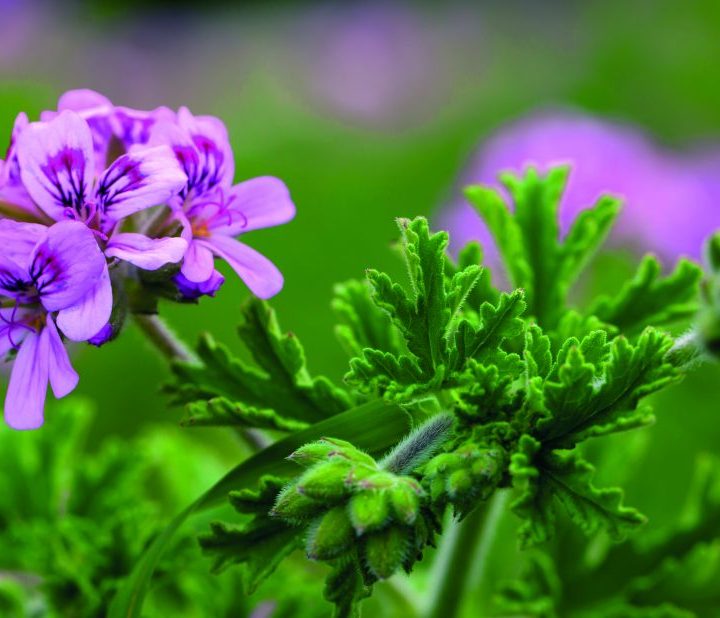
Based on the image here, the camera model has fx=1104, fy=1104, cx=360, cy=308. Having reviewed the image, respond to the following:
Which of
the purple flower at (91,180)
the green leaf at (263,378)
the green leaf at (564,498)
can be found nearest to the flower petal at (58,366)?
the purple flower at (91,180)

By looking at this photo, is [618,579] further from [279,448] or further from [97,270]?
[97,270]

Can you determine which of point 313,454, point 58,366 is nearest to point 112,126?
point 58,366

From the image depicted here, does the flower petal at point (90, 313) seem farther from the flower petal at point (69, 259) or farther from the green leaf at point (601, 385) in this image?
the green leaf at point (601, 385)

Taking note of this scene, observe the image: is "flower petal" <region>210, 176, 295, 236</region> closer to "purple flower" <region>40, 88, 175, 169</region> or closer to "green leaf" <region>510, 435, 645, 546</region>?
"purple flower" <region>40, 88, 175, 169</region>

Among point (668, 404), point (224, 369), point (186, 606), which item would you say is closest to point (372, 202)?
point (668, 404)

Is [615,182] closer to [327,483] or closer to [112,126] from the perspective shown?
[112,126]
